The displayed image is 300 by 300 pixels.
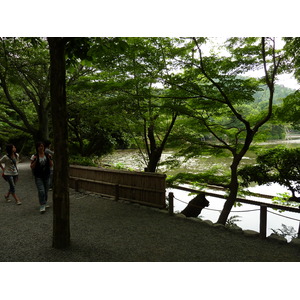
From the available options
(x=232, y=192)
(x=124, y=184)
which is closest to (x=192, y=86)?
(x=232, y=192)

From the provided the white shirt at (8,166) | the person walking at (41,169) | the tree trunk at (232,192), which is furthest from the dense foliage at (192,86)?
the white shirt at (8,166)

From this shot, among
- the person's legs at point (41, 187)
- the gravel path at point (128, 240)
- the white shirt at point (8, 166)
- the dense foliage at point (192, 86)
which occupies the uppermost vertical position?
the dense foliage at point (192, 86)

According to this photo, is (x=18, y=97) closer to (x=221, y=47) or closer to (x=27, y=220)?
(x=27, y=220)

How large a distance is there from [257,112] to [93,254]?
570 centimetres

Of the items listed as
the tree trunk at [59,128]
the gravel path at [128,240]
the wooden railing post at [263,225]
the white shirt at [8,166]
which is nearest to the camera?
the tree trunk at [59,128]

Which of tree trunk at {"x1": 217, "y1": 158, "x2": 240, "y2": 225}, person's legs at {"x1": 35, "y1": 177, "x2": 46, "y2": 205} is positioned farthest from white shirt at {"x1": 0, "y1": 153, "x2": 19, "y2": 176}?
tree trunk at {"x1": 217, "y1": 158, "x2": 240, "y2": 225}

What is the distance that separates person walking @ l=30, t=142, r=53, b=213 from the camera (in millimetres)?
5207

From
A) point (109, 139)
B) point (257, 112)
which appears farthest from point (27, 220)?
point (109, 139)

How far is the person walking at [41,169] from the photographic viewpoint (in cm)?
521

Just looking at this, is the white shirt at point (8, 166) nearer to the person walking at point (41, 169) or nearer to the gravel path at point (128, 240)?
the person walking at point (41, 169)

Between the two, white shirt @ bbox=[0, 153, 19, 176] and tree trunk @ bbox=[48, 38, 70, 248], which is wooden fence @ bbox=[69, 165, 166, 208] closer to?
white shirt @ bbox=[0, 153, 19, 176]

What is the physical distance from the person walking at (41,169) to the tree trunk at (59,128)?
218 cm

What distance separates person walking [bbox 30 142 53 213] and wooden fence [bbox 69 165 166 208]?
1982 millimetres

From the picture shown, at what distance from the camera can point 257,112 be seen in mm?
6340
